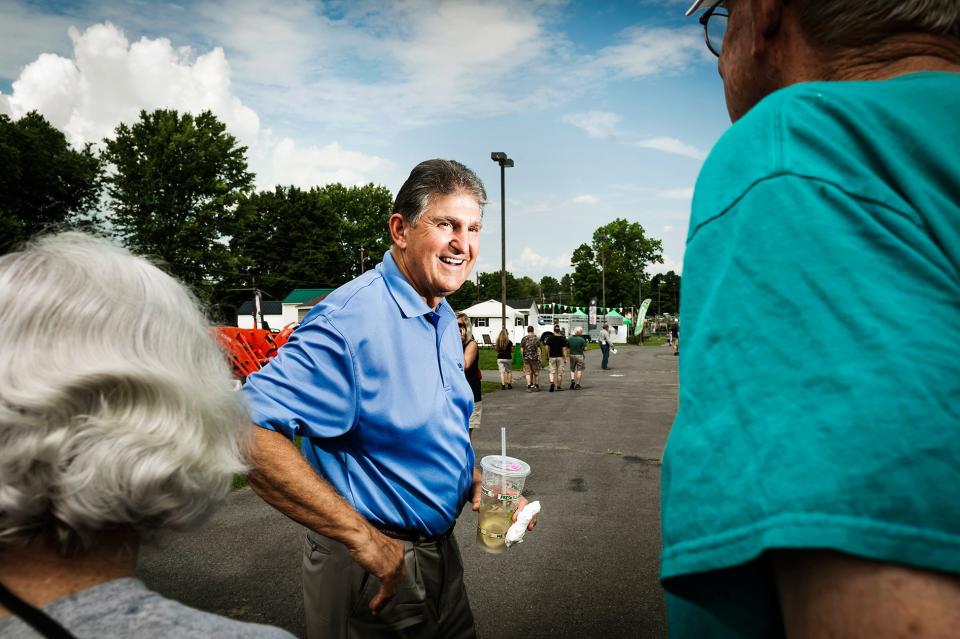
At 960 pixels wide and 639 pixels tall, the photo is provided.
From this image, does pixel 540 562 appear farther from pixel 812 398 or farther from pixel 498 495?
pixel 812 398

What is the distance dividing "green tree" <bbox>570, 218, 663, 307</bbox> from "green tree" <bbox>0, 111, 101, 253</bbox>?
224 ft

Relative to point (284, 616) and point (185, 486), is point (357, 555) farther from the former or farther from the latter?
point (284, 616)

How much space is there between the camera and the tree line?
36094 millimetres

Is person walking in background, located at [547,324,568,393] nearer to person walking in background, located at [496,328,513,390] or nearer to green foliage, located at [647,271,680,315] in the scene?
person walking in background, located at [496,328,513,390]

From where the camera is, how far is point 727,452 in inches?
21.3

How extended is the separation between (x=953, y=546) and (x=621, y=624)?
4230 millimetres

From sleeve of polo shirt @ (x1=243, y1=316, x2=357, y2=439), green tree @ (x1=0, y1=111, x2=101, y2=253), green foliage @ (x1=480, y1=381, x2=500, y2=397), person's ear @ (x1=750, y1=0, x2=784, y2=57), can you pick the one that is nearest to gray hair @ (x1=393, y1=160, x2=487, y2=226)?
sleeve of polo shirt @ (x1=243, y1=316, x2=357, y2=439)

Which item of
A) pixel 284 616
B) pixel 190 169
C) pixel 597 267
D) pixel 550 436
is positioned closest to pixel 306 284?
pixel 190 169

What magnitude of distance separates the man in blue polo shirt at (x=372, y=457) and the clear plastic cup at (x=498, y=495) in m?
0.09

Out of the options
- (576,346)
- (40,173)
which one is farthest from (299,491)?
(40,173)

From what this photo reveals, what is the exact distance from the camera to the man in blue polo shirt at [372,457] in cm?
185

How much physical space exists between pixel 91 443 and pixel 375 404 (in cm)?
107

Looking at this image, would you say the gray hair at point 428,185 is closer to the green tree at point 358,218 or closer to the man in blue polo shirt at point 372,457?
the man in blue polo shirt at point 372,457

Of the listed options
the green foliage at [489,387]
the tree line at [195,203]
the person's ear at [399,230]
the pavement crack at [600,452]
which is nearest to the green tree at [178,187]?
the tree line at [195,203]
